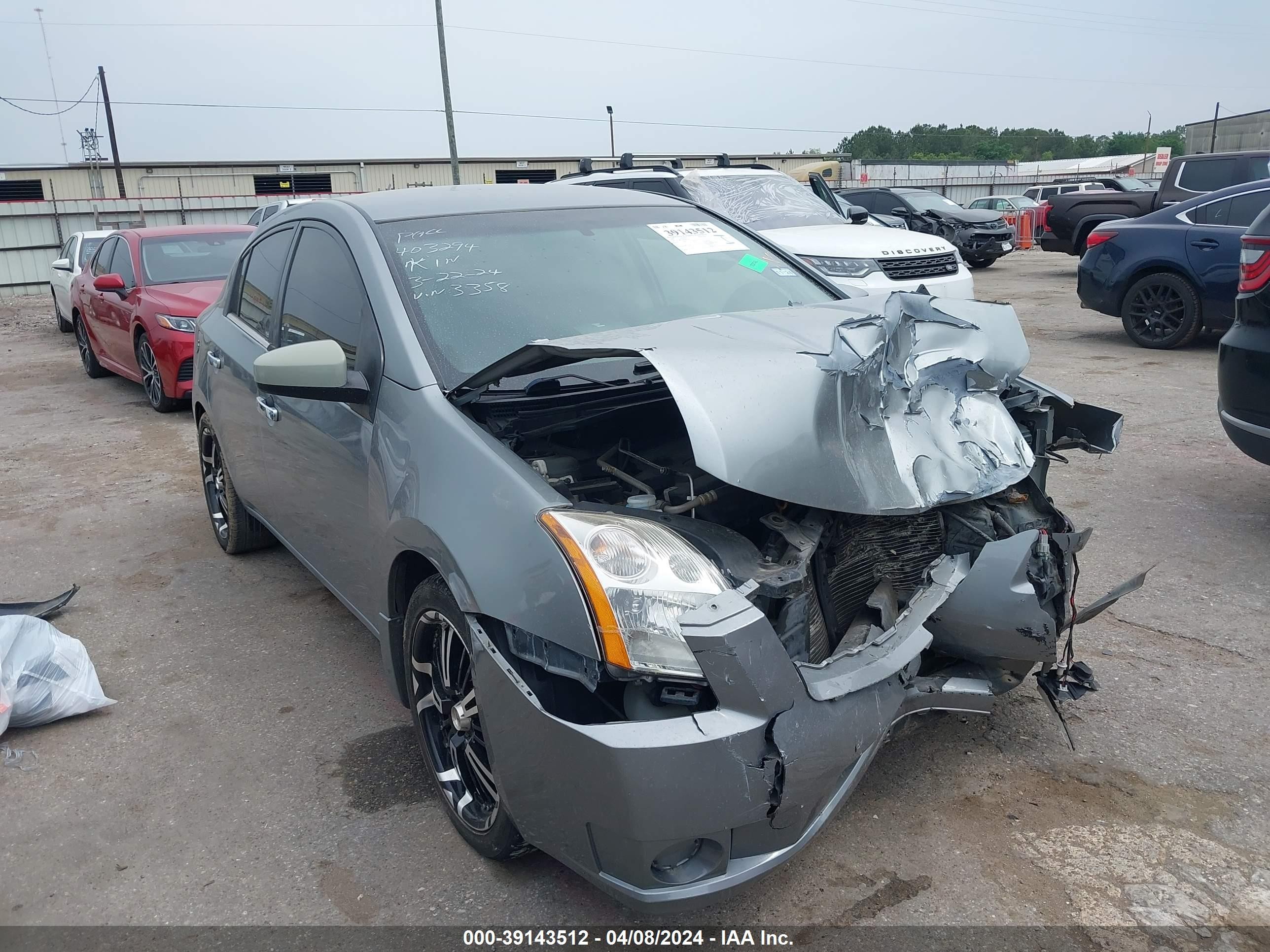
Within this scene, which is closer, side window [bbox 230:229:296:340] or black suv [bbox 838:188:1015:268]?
side window [bbox 230:229:296:340]

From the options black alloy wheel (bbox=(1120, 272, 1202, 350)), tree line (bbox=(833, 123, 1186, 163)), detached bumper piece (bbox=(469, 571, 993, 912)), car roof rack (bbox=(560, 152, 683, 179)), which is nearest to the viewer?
detached bumper piece (bbox=(469, 571, 993, 912))

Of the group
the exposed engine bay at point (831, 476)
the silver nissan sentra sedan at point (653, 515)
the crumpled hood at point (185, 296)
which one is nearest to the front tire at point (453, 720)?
the silver nissan sentra sedan at point (653, 515)

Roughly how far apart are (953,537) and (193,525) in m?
4.55

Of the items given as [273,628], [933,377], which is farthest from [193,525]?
[933,377]

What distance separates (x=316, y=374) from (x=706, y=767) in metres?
1.70

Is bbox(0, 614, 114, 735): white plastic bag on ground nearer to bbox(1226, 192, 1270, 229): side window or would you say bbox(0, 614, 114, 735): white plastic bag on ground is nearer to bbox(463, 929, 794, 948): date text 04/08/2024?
bbox(463, 929, 794, 948): date text 04/08/2024

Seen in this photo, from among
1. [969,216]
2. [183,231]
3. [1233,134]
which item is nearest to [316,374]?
[183,231]

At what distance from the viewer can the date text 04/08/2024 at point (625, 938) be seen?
2.28 metres

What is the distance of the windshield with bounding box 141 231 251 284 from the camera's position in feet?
29.7

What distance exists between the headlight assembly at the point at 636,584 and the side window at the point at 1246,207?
28.5 feet

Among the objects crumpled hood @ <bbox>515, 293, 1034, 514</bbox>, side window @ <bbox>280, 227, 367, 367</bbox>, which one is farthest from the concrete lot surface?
side window @ <bbox>280, 227, 367, 367</bbox>

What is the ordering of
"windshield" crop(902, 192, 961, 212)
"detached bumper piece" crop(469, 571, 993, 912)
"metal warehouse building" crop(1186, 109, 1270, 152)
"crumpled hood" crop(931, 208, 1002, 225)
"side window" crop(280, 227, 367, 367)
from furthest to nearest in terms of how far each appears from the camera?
"metal warehouse building" crop(1186, 109, 1270, 152), "windshield" crop(902, 192, 961, 212), "crumpled hood" crop(931, 208, 1002, 225), "side window" crop(280, 227, 367, 367), "detached bumper piece" crop(469, 571, 993, 912)

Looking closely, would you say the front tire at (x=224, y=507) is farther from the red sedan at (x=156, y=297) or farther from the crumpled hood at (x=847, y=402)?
the red sedan at (x=156, y=297)

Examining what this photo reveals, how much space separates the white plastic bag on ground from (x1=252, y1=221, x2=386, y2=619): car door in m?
0.88
